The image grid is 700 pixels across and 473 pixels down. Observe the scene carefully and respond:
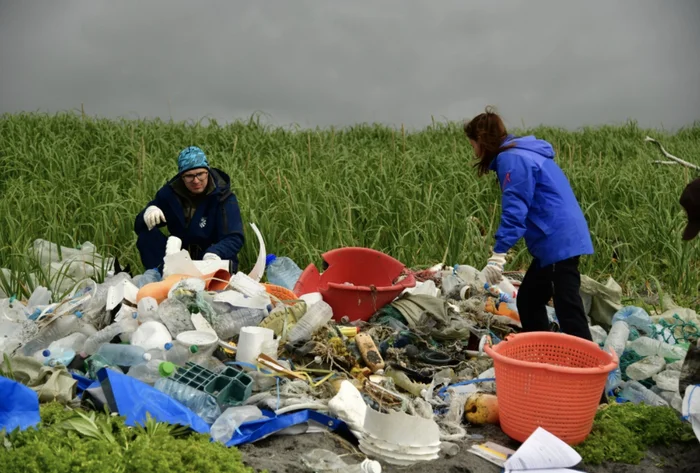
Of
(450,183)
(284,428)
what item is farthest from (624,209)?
(284,428)

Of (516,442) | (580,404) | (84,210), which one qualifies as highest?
(84,210)

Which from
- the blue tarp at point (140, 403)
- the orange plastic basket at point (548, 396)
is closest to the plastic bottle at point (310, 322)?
the blue tarp at point (140, 403)

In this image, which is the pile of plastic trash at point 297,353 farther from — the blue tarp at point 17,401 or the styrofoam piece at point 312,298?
the blue tarp at point 17,401

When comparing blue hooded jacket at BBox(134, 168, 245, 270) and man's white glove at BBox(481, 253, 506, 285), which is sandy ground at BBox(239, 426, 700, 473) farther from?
blue hooded jacket at BBox(134, 168, 245, 270)

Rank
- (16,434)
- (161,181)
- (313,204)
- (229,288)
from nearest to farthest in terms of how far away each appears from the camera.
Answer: (16,434) < (229,288) < (313,204) < (161,181)

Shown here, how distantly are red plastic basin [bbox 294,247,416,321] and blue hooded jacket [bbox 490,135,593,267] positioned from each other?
34.8 inches

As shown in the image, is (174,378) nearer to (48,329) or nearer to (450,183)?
(48,329)

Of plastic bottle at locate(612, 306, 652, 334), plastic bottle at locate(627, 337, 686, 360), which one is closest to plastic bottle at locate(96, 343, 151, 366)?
plastic bottle at locate(627, 337, 686, 360)

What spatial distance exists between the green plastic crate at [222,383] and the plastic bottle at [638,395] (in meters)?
2.13

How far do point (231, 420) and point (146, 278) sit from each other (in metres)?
2.34

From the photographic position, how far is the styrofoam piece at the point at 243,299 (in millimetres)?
4414

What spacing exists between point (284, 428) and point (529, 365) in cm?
113

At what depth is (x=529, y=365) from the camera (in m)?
3.28

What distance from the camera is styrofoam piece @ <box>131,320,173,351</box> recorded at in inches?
157
